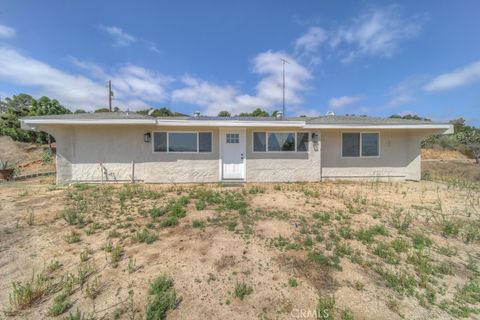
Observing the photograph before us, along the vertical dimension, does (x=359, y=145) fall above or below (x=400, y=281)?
above

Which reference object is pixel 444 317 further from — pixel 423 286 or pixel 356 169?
pixel 356 169

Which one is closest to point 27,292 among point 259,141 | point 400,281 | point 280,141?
point 400,281

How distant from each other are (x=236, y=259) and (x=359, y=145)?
8.80m

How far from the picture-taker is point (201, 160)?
9367mm

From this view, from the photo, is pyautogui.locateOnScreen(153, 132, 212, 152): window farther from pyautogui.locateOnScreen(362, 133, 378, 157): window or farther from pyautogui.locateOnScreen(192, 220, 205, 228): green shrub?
pyautogui.locateOnScreen(362, 133, 378, 157): window

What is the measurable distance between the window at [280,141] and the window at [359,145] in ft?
6.63

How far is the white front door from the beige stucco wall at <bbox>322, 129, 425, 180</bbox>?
3732 mm

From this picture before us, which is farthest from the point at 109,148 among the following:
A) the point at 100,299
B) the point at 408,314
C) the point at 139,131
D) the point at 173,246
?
the point at 408,314

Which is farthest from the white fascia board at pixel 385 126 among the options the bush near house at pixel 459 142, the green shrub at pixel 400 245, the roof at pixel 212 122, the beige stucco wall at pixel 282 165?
the bush near house at pixel 459 142

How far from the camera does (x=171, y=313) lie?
268 centimetres

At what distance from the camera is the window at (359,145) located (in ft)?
33.4

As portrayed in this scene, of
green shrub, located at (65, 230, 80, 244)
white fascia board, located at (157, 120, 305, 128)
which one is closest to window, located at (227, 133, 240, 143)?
white fascia board, located at (157, 120, 305, 128)

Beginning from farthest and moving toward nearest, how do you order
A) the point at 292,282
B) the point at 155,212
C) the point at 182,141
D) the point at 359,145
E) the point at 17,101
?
the point at 17,101 < the point at 359,145 < the point at 182,141 < the point at 155,212 < the point at 292,282

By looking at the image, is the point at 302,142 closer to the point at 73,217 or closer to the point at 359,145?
the point at 359,145
